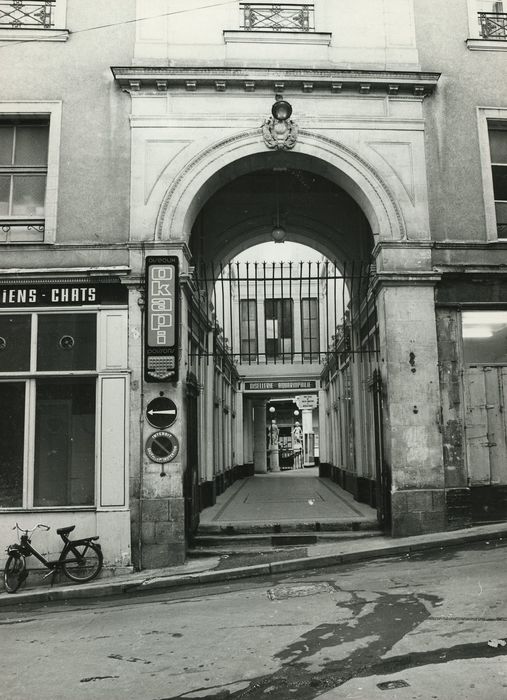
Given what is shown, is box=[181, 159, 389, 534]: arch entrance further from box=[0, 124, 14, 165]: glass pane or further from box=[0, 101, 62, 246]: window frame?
box=[0, 124, 14, 165]: glass pane

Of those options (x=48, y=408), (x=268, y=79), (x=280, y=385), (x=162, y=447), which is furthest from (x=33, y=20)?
(x=280, y=385)

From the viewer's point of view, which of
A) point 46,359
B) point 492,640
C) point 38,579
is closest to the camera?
point 492,640

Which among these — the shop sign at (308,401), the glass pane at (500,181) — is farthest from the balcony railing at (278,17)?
the shop sign at (308,401)

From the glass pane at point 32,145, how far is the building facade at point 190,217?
26 mm

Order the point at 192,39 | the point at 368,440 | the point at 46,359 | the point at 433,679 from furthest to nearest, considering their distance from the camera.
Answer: the point at 368,440
the point at 192,39
the point at 46,359
the point at 433,679

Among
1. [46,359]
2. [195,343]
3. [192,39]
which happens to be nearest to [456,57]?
[192,39]

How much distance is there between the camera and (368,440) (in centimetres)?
1673

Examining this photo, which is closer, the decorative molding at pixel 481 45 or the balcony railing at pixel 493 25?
the decorative molding at pixel 481 45

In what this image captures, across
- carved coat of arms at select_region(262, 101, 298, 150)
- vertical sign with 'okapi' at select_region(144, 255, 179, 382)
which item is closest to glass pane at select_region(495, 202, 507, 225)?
carved coat of arms at select_region(262, 101, 298, 150)

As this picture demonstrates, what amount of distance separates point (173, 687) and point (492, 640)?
9.11 feet

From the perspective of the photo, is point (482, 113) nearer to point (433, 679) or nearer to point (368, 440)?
point (368, 440)

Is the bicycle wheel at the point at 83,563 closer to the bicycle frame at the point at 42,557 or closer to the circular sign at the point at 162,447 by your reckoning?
the bicycle frame at the point at 42,557

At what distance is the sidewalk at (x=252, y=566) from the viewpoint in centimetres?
952

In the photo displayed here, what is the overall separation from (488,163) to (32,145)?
8233 mm
